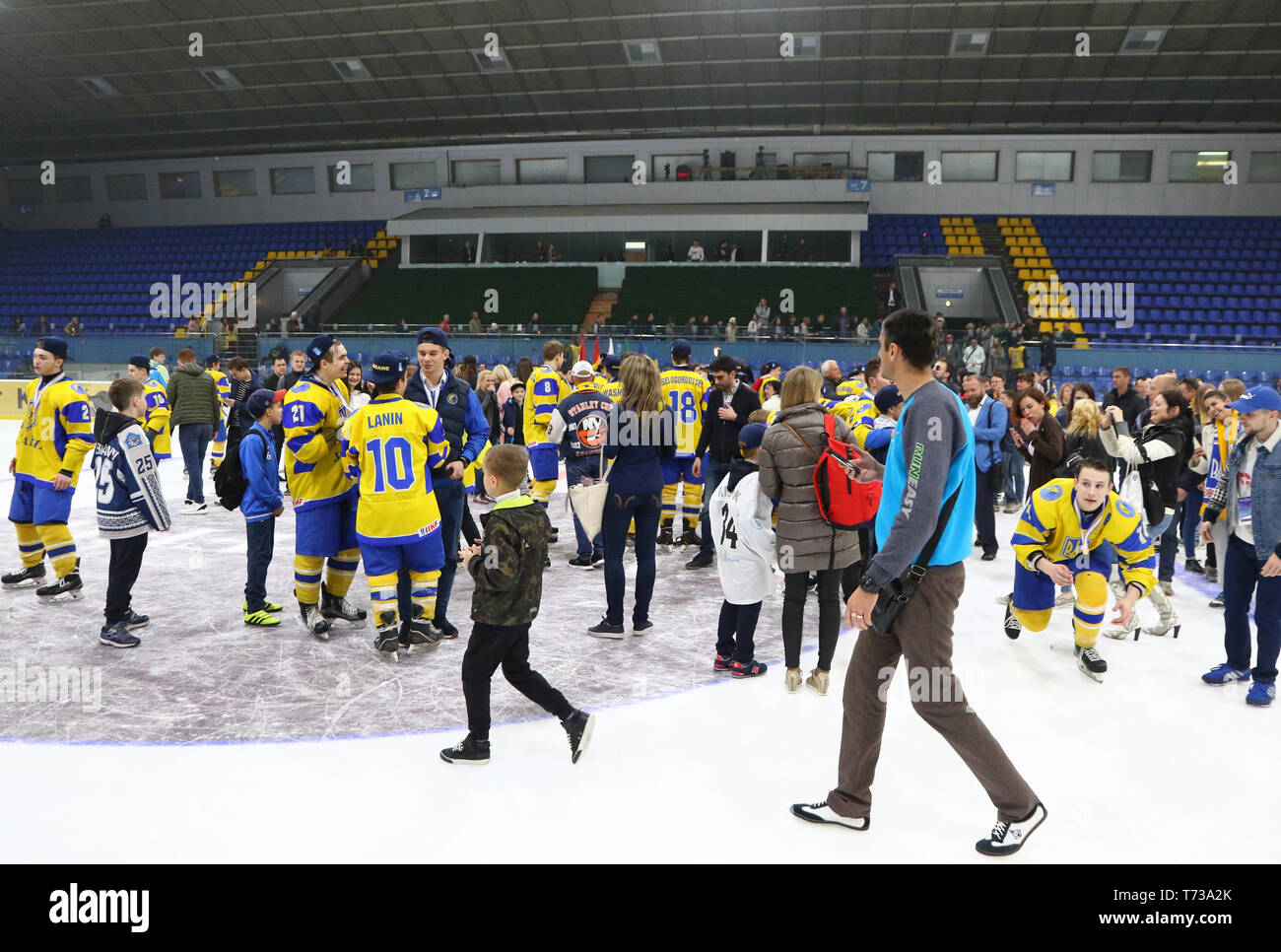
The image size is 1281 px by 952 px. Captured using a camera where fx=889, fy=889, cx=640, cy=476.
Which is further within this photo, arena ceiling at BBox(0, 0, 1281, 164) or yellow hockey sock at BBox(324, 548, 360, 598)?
arena ceiling at BBox(0, 0, 1281, 164)

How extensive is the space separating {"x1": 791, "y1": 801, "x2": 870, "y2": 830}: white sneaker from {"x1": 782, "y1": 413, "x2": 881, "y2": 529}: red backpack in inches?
60.5

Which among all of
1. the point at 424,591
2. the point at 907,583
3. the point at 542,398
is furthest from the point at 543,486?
the point at 907,583

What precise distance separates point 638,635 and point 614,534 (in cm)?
66

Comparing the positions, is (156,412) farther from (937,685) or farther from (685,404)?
(937,685)

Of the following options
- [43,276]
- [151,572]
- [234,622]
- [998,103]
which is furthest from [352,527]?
[43,276]

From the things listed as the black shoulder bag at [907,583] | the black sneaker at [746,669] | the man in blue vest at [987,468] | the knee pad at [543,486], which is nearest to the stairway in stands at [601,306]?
the knee pad at [543,486]

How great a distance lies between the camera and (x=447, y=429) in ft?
18.2

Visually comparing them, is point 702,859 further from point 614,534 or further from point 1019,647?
point 1019,647

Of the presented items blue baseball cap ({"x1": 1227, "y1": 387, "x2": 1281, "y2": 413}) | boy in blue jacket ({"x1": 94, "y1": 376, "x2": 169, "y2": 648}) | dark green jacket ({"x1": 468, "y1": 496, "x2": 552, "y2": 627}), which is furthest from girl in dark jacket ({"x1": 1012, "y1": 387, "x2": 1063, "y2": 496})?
boy in blue jacket ({"x1": 94, "y1": 376, "x2": 169, "y2": 648})

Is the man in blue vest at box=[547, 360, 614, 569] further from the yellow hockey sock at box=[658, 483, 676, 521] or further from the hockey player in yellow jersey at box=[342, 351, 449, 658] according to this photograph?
the hockey player in yellow jersey at box=[342, 351, 449, 658]

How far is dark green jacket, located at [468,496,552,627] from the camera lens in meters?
3.54

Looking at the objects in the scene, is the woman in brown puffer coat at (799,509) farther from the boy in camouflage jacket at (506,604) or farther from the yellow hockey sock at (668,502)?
the yellow hockey sock at (668,502)

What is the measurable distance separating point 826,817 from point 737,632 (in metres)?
1.62

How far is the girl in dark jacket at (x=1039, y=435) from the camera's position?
19.0ft
